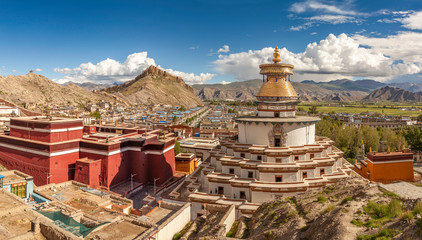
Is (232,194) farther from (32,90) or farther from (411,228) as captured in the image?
(32,90)

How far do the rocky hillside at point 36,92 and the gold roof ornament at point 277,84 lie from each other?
374 feet

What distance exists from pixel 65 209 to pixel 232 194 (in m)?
11.4

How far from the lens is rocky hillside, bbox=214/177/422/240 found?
832 cm

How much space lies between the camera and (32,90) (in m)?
134

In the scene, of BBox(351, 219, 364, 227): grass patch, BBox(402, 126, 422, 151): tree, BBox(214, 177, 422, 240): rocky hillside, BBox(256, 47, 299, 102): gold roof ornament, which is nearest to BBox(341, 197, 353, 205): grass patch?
BBox(214, 177, 422, 240): rocky hillside

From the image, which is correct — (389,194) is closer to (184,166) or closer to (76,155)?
(184,166)

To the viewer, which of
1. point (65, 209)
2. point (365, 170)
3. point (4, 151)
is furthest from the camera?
point (4, 151)

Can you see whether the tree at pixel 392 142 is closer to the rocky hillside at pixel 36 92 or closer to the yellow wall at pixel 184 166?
the yellow wall at pixel 184 166

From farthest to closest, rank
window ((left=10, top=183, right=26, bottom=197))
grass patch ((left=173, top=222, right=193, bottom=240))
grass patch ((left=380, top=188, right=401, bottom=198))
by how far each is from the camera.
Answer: window ((left=10, top=183, right=26, bottom=197)) → grass patch ((left=173, top=222, right=193, bottom=240)) → grass patch ((left=380, top=188, right=401, bottom=198))

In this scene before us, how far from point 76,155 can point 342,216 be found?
28372 millimetres

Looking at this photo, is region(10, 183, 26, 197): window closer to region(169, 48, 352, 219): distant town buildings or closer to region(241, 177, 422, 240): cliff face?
region(169, 48, 352, 219): distant town buildings

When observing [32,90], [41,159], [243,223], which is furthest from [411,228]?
[32,90]

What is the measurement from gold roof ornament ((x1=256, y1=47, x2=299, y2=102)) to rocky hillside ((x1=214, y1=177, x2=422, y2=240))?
10.1 m

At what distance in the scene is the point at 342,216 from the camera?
9672 millimetres
